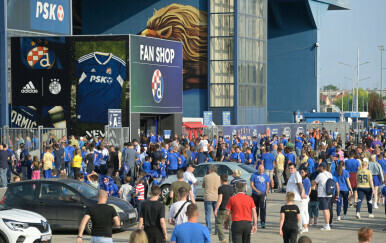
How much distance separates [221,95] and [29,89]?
2686cm

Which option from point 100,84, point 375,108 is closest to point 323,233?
point 100,84

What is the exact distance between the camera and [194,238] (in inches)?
363

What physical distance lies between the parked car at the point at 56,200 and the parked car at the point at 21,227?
1.98 metres

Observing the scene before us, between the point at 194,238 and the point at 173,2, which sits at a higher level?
the point at 173,2

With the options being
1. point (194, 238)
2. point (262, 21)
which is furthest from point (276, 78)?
point (194, 238)

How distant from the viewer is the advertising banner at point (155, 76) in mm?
37469

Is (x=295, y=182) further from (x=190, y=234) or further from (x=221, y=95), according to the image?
(x=221, y=95)

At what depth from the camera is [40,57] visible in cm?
3853

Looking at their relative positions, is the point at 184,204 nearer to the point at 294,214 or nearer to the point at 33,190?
the point at 294,214

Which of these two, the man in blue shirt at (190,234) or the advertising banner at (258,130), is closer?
the man in blue shirt at (190,234)

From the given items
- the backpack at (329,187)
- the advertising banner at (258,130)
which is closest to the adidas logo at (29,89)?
the advertising banner at (258,130)

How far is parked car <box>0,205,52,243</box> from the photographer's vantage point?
47.2 feet

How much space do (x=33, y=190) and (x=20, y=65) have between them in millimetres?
22472

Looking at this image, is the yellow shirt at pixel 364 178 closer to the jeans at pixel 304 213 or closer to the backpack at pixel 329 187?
the backpack at pixel 329 187
